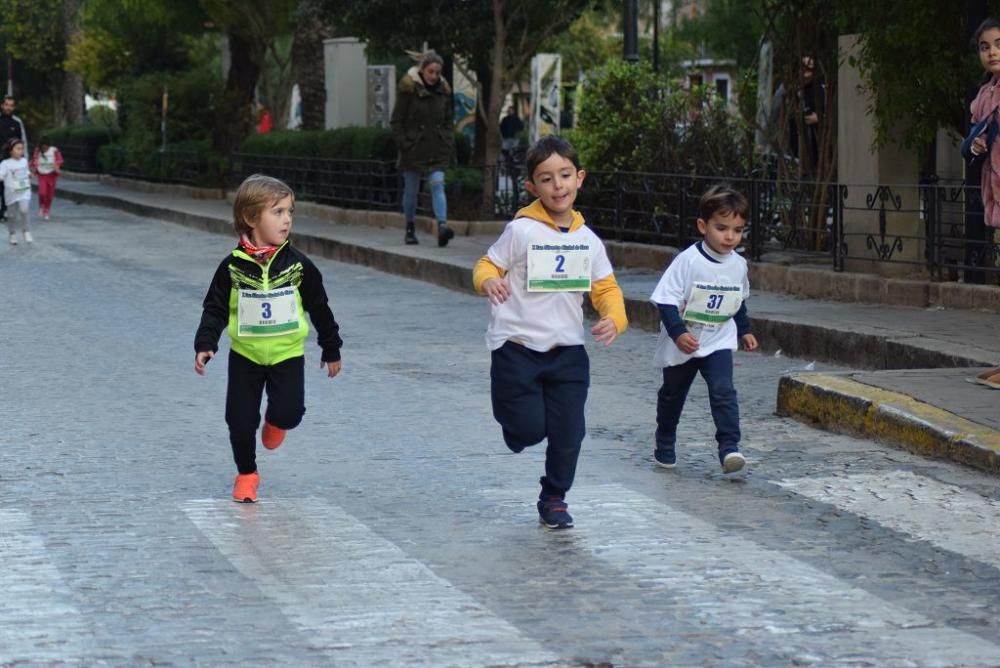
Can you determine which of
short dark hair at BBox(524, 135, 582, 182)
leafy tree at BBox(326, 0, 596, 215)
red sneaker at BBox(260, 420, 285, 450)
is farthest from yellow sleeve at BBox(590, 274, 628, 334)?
leafy tree at BBox(326, 0, 596, 215)

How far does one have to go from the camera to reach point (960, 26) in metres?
14.0

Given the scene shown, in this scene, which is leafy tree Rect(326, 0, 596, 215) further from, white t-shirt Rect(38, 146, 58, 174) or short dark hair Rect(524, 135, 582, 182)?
short dark hair Rect(524, 135, 582, 182)

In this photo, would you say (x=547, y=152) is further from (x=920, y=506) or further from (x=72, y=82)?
(x=72, y=82)

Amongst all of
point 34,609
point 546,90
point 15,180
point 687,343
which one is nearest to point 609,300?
point 687,343

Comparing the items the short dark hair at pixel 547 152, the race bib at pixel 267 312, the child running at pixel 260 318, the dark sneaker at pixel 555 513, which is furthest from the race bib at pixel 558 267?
the race bib at pixel 267 312

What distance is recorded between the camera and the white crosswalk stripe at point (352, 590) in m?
5.16

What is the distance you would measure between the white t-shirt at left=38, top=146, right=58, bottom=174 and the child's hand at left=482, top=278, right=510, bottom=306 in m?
23.9

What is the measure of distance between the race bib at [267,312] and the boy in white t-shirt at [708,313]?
61.5 inches

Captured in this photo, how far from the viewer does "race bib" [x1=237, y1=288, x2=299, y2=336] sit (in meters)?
7.34

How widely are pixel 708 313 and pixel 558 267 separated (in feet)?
4.31

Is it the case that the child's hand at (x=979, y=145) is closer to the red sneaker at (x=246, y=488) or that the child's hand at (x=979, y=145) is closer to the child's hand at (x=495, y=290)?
the child's hand at (x=495, y=290)

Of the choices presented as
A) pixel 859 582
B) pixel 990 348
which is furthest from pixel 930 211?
pixel 859 582

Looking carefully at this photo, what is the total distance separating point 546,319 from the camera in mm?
6992

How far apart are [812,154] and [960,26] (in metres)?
3.26
